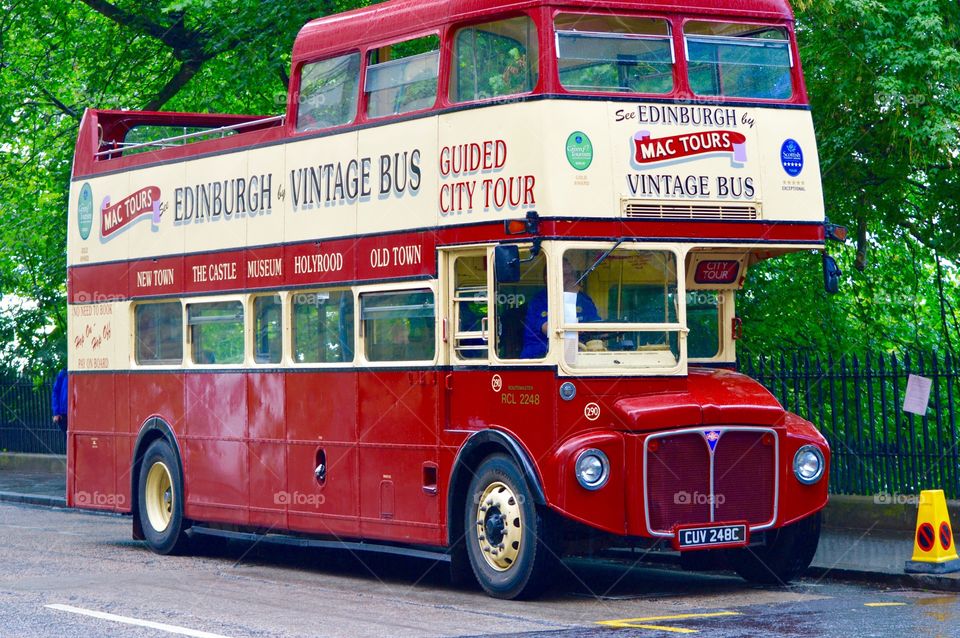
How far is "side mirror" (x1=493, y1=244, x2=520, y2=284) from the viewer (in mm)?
11375

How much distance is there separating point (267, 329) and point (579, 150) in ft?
14.2

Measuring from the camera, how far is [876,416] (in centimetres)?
1620

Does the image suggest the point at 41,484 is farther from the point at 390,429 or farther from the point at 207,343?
the point at 390,429

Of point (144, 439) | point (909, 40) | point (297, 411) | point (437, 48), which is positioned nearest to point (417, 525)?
point (297, 411)

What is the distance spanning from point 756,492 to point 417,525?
2.70 m

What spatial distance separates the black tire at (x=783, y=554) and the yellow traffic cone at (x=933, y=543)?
0.79 m

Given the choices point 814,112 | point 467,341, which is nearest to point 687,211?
point 467,341

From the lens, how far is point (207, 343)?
1585 cm

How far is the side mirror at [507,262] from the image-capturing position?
11.4 m

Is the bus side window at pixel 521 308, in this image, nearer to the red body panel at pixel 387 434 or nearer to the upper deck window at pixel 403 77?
the red body panel at pixel 387 434

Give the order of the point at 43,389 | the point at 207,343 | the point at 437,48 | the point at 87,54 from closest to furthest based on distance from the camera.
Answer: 1. the point at 437,48
2. the point at 207,343
3. the point at 87,54
4. the point at 43,389

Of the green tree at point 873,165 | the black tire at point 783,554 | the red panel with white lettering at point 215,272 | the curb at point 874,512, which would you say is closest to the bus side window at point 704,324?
the black tire at point 783,554

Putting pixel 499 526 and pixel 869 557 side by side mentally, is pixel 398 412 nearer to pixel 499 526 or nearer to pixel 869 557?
pixel 499 526

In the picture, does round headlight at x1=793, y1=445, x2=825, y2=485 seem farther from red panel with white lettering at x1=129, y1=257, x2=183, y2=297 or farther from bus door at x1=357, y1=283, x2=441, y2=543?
red panel with white lettering at x1=129, y1=257, x2=183, y2=297
